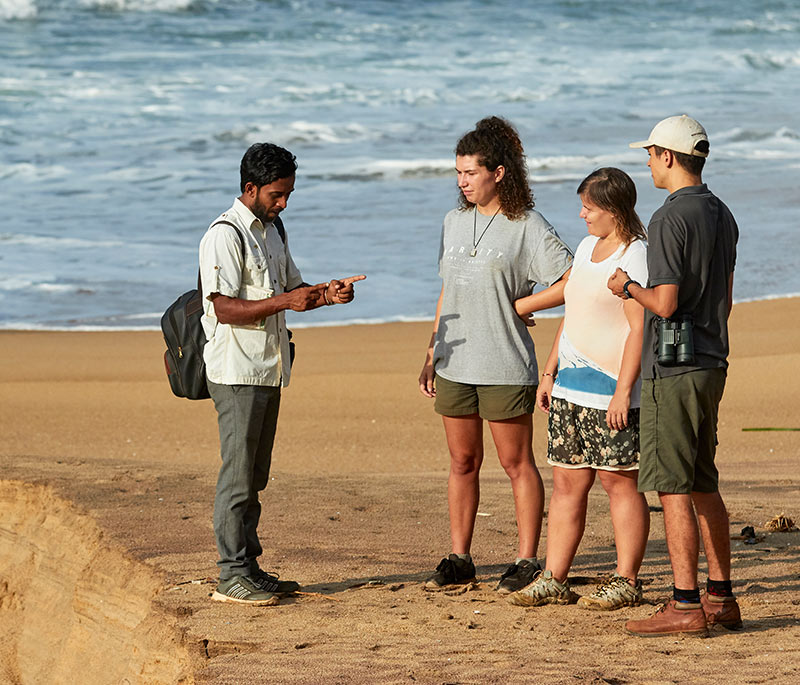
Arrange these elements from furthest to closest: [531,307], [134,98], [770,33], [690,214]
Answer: [770,33]
[134,98]
[531,307]
[690,214]

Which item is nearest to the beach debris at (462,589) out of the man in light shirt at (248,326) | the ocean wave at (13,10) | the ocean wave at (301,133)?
the man in light shirt at (248,326)

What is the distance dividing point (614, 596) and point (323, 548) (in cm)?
160

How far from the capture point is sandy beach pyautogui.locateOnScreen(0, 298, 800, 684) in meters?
4.07

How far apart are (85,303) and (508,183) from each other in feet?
28.9

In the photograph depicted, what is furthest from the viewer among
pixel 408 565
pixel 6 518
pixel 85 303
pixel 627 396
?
pixel 85 303

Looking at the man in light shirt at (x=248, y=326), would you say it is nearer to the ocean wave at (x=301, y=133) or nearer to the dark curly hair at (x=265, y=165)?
the dark curly hair at (x=265, y=165)

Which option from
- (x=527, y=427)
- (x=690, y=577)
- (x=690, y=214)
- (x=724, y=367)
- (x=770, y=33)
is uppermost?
(x=770, y=33)

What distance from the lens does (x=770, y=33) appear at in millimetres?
39031

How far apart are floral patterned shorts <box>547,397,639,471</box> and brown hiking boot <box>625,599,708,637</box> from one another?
0.54 m

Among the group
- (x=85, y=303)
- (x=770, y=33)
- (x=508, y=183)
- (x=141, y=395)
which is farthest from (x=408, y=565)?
(x=770, y=33)

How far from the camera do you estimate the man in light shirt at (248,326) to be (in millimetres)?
4367

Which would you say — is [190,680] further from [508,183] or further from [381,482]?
[381,482]

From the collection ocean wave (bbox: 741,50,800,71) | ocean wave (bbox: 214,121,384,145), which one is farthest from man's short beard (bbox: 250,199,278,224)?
ocean wave (bbox: 741,50,800,71)

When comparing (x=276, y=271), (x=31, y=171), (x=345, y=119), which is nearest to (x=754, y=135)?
(x=345, y=119)
